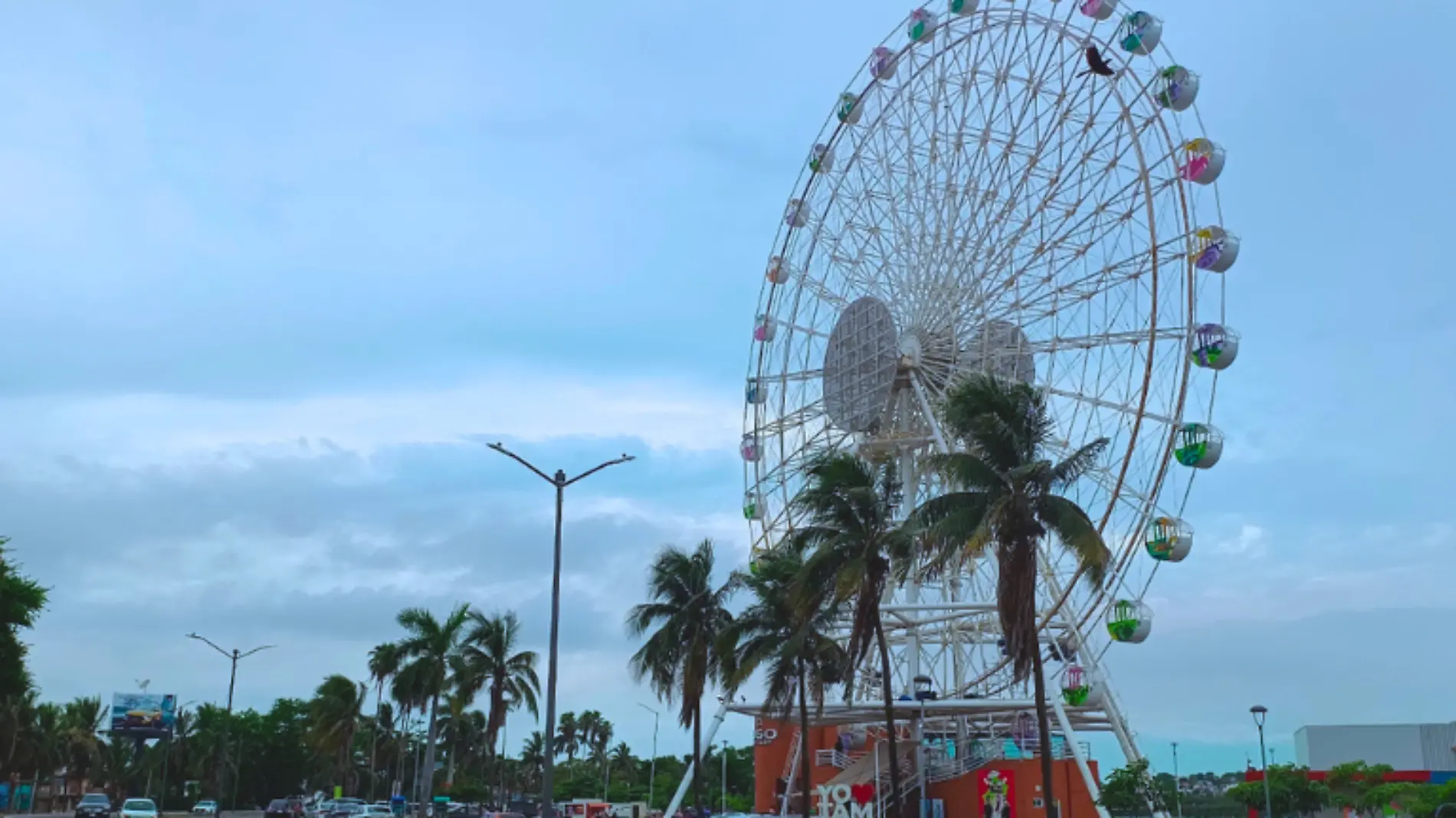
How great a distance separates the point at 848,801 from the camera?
43969mm

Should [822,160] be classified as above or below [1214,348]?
above

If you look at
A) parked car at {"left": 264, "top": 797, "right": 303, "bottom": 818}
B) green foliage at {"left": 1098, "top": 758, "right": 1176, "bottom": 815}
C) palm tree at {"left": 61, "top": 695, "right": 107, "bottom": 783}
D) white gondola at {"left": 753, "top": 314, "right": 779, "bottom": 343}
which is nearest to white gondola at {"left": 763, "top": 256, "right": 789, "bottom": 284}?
white gondola at {"left": 753, "top": 314, "right": 779, "bottom": 343}

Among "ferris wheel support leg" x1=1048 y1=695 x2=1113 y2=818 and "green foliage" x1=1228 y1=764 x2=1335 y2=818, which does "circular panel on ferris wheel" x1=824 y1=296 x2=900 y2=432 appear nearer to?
"ferris wheel support leg" x1=1048 y1=695 x2=1113 y2=818

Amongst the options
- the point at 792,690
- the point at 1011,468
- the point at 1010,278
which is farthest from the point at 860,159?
the point at 1011,468

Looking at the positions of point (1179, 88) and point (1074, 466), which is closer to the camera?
point (1074, 466)

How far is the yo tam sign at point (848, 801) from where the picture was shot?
43.7 meters

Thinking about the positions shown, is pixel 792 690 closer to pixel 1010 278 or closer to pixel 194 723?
pixel 1010 278

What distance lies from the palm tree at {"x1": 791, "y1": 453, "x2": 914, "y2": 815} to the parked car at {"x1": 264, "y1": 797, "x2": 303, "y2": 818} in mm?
40573

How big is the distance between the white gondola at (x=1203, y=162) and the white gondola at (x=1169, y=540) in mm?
9103

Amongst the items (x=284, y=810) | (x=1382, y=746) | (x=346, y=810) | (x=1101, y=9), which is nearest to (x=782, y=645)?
(x=1101, y=9)

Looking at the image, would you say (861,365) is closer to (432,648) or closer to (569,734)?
(432,648)

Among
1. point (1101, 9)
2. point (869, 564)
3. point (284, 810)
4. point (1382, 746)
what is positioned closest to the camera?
point (869, 564)

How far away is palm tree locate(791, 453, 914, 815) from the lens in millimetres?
30312

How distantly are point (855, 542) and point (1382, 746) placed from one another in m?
57.8
